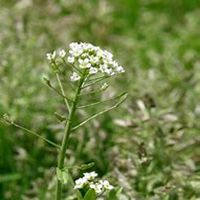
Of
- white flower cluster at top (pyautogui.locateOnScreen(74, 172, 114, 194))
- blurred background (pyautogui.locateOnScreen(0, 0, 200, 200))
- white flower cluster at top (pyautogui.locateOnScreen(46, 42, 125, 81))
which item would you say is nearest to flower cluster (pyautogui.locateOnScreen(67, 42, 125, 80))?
white flower cluster at top (pyautogui.locateOnScreen(46, 42, 125, 81))

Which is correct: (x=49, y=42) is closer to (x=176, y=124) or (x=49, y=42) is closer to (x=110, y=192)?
(x=176, y=124)

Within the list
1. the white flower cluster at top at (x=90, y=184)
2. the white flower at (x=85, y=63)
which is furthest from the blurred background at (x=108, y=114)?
the white flower at (x=85, y=63)

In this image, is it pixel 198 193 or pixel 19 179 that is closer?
pixel 198 193

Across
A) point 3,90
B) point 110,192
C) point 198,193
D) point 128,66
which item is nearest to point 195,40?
point 128,66

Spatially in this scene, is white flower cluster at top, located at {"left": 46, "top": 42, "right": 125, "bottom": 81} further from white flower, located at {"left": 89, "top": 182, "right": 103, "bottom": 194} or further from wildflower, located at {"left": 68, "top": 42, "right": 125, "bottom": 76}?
white flower, located at {"left": 89, "top": 182, "right": 103, "bottom": 194}

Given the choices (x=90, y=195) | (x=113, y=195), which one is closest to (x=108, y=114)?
(x=113, y=195)
